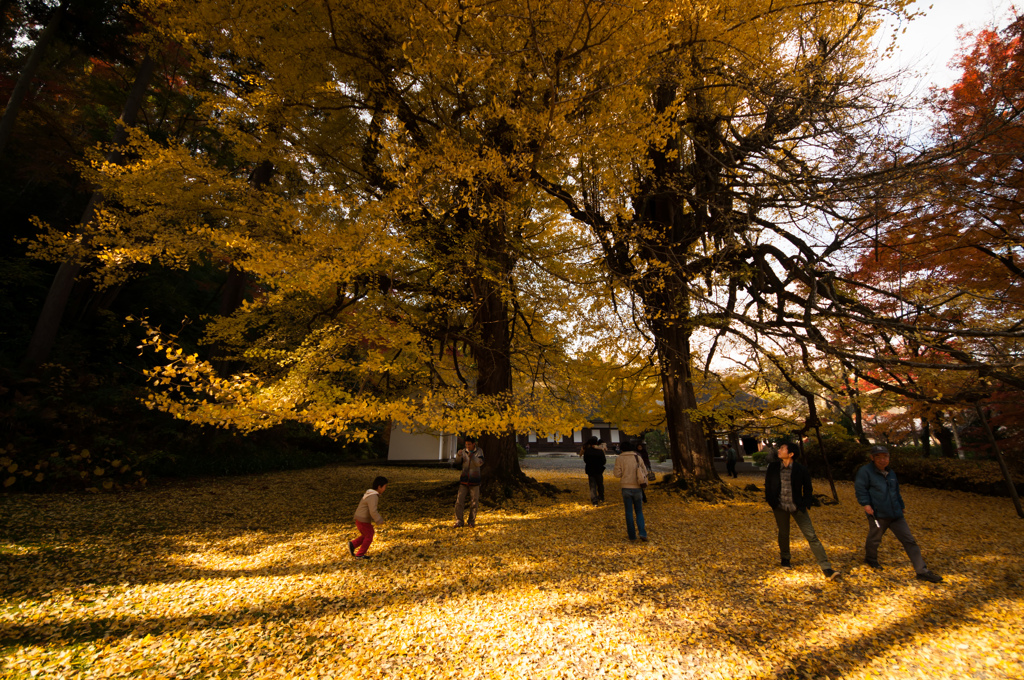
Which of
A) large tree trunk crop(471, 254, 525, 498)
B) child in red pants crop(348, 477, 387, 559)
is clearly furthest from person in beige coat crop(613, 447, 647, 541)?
child in red pants crop(348, 477, 387, 559)

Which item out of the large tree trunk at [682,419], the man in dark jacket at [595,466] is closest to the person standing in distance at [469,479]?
the man in dark jacket at [595,466]

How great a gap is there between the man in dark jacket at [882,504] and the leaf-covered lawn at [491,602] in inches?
9.8

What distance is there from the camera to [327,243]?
17.8ft

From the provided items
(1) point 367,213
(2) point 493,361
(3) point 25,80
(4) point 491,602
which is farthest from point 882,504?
(3) point 25,80

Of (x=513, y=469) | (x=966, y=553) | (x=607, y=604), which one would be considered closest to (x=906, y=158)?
(x=966, y=553)

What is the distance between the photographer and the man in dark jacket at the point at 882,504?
4.40 metres

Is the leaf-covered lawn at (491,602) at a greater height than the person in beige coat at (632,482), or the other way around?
the person in beige coat at (632,482)

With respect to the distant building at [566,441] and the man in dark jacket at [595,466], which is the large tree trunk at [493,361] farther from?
the distant building at [566,441]

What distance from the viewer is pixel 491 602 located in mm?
4012

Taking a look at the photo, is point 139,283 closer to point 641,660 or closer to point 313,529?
point 313,529

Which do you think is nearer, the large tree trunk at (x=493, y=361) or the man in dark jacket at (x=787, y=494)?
the man in dark jacket at (x=787, y=494)

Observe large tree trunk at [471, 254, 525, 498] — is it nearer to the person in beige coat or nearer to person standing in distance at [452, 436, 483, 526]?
person standing in distance at [452, 436, 483, 526]

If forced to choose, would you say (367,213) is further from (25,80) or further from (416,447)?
(416,447)

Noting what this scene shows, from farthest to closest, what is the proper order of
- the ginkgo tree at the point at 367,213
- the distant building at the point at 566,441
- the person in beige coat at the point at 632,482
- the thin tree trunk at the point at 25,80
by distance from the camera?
the distant building at the point at 566,441, the thin tree trunk at the point at 25,80, the person in beige coat at the point at 632,482, the ginkgo tree at the point at 367,213
